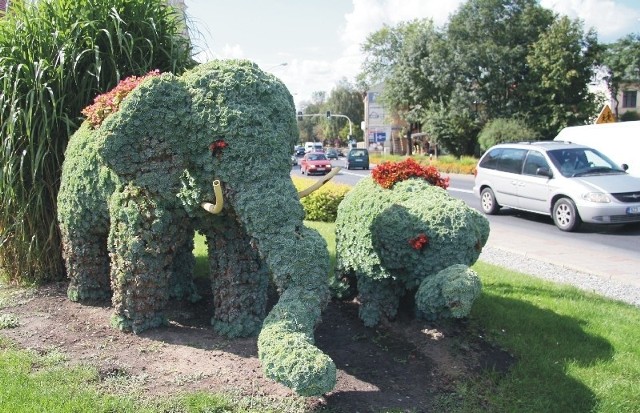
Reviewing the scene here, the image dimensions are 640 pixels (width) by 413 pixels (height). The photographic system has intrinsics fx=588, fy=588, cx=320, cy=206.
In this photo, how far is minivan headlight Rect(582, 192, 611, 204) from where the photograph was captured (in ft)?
35.8

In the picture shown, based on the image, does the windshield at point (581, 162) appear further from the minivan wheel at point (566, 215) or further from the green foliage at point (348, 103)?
the green foliage at point (348, 103)

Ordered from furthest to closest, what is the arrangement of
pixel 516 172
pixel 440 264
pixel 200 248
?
pixel 516 172 < pixel 200 248 < pixel 440 264

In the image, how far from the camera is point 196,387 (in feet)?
12.7

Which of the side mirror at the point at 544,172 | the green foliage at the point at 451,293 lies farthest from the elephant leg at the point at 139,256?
the side mirror at the point at 544,172

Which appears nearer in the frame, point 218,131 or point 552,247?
point 218,131

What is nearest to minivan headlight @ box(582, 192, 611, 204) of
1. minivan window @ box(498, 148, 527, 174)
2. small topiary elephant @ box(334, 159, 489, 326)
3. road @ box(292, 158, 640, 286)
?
road @ box(292, 158, 640, 286)

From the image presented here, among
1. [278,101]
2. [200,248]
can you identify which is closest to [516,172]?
[200,248]

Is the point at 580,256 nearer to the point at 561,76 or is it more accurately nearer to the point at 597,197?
the point at 597,197

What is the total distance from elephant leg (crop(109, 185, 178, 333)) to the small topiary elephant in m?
1.55

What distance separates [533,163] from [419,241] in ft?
29.5

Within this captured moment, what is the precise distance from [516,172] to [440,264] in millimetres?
9265

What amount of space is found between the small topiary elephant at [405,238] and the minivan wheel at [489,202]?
29.5 ft

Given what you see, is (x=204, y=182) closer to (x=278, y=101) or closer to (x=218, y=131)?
(x=218, y=131)

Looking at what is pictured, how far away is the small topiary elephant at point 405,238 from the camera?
448 centimetres
